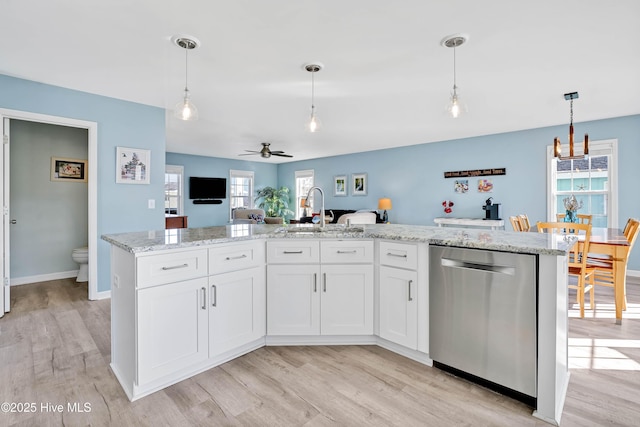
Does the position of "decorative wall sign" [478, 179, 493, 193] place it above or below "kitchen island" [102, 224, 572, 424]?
above

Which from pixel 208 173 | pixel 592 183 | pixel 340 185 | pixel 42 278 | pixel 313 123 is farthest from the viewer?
pixel 208 173

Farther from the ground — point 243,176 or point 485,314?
point 243,176

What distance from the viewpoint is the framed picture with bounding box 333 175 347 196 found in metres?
8.51

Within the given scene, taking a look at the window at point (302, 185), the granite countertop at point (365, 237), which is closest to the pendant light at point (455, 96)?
the granite countertop at point (365, 237)

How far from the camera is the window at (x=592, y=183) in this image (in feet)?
15.9

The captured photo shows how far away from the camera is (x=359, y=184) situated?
321 inches

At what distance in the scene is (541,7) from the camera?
208 centimetres

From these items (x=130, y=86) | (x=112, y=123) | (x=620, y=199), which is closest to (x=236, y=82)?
(x=130, y=86)

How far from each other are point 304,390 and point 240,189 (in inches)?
323

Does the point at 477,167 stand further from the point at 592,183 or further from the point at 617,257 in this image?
the point at 617,257

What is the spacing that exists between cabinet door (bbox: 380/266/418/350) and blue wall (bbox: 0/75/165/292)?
3.13 metres

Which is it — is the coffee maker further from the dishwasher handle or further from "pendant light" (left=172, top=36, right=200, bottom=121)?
"pendant light" (left=172, top=36, right=200, bottom=121)

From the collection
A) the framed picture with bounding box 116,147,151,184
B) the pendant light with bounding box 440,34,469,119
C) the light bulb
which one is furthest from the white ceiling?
the framed picture with bounding box 116,147,151,184

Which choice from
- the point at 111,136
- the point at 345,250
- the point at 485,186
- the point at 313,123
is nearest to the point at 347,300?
the point at 345,250
